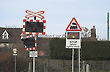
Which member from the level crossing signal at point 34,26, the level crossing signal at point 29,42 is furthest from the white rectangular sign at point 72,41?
the level crossing signal at point 29,42

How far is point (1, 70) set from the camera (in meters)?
18.3

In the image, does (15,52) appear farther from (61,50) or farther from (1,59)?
(61,50)

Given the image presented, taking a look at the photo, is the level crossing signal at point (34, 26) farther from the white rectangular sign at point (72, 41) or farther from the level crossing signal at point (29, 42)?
the white rectangular sign at point (72, 41)

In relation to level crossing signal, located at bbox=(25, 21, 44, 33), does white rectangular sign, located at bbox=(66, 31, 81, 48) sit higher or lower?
lower

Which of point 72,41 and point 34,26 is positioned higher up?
point 34,26

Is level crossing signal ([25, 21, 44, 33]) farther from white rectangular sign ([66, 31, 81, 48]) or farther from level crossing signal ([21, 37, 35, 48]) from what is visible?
white rectangular sign ([66, 31, 81, 48])

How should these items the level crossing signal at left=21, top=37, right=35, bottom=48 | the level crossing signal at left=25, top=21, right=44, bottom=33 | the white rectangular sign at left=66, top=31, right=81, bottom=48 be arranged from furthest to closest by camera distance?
the level crossing signal at left=21, top=37, right=35, bottom=48
the white rectangular sign at left=66, top=31, right=81, bottom=48
the level crossing signal at left=25, top=21, right=44, bottom=33

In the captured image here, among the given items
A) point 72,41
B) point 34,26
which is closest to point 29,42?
point 34,26

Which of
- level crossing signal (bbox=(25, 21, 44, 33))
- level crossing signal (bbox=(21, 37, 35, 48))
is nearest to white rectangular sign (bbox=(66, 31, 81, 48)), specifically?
level crossing signal (bbox=(25, 21, 44, 33))

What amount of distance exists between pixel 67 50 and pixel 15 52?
21.3 feet

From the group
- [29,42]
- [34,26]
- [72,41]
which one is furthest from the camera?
[29,42]

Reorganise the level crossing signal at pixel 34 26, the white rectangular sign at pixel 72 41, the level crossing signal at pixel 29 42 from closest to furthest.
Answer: the level crossing signal at pixel 34 26 → the white rectangular sign at pixel 72 41 → the level crossing signal at pixel 29 42

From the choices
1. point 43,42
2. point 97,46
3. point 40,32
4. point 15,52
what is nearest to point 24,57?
point 15,52

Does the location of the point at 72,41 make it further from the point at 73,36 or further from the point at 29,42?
the point at 29,42
